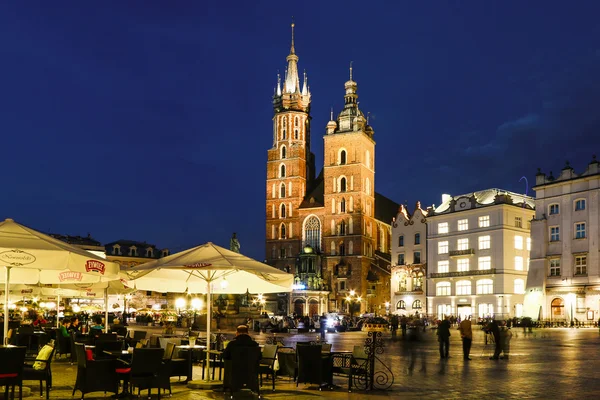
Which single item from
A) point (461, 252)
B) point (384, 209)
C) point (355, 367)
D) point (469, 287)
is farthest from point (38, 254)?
point (384, 209)

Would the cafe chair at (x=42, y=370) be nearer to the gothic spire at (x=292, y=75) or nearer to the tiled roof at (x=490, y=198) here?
the tiled roof at (x=490, y=198)

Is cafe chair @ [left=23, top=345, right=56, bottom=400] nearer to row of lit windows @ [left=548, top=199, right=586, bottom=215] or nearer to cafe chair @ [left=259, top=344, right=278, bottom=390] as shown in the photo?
cafe chair @ [left=259, top=344, right=278, bottom=390]

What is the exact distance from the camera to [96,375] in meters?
11.6

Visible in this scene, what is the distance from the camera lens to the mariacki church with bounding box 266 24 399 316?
93062 mm

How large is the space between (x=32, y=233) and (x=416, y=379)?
915 cm

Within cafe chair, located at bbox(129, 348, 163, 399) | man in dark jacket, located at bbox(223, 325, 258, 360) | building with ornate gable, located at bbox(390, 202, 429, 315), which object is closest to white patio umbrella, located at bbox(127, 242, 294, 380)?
man in dark jacket, located at bbox(223, 325, 258, 360)

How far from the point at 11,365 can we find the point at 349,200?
285ft

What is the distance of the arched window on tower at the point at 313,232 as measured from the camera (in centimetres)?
9856

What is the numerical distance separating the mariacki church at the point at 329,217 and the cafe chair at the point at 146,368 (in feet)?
257

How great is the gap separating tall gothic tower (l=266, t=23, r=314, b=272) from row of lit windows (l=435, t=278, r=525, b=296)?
30655 millimetres

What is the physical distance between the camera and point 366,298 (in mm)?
92688

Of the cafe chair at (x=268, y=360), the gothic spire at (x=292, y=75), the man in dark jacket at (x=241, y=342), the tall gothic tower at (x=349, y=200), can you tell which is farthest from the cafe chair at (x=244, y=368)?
the gothic spire at (x=292, y=75)

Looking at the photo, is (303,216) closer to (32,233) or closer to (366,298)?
(366,298)

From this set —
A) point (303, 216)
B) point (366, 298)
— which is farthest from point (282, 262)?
point (366, 298)
